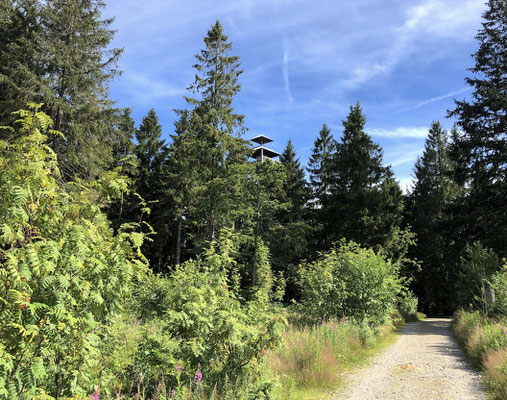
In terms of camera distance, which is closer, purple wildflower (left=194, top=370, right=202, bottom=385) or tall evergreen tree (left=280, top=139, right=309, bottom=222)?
purple wildflower (left=194, top=370, right=202, bottom=385)

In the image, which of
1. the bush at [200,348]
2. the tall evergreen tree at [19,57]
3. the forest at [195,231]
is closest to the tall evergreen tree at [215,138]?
the forest at [195,231]

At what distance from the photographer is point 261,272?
899 centimetres

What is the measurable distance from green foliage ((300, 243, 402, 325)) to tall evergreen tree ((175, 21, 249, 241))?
444 inches

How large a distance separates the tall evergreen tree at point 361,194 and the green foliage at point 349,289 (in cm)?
1645

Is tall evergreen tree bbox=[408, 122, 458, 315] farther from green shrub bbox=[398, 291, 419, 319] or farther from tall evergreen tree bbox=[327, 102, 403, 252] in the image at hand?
green shrub bbox=[398, 291, 419, 319]

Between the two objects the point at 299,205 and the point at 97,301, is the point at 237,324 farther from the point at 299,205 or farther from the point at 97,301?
the point at 299,205

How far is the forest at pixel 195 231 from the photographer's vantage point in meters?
2.49

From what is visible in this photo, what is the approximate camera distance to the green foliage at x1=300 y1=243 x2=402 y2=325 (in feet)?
34.1

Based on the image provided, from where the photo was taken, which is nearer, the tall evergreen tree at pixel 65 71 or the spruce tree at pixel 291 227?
the tall evergreen tree at pixel 65 71

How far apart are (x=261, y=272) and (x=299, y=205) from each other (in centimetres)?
2599

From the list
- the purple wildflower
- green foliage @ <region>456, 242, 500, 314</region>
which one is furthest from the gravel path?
green foliage @ <region>456, 242, 500, 314</region>

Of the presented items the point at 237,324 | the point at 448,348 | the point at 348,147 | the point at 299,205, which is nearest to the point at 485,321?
the point at 448,348

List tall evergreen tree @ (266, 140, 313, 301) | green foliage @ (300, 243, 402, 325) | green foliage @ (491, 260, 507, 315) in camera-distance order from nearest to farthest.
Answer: green foliage @ (491, 260, 507, 315) < green foliage @ (300, 243, 402, 325) < tall evergreen tree @ (266, 140, 313, 301)

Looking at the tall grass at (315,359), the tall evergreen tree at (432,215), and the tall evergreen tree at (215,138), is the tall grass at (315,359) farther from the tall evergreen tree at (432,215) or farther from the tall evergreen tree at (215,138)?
the tall evergreen tree at (432,215)
